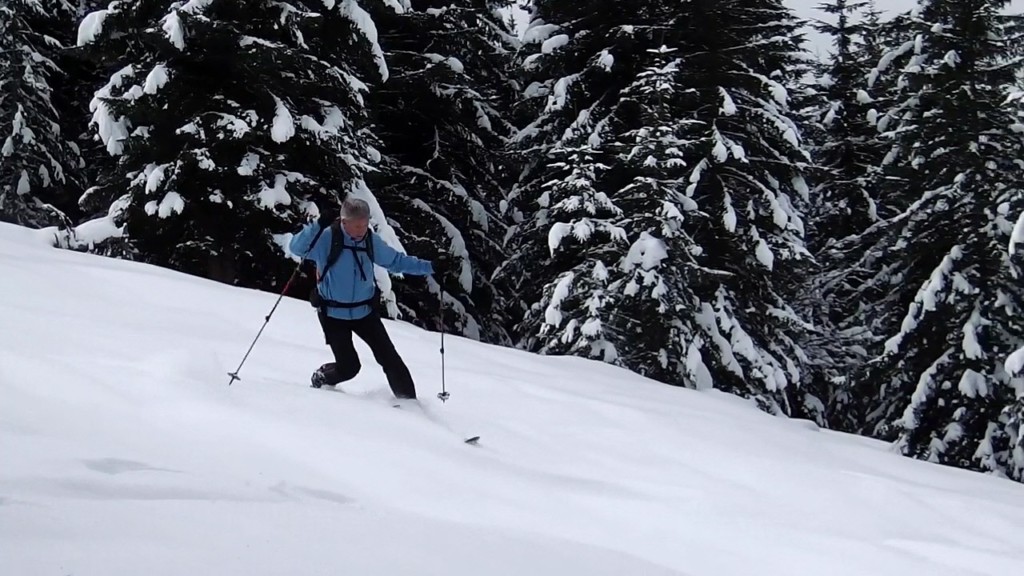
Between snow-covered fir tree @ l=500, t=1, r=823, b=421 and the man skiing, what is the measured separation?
6.88 meters

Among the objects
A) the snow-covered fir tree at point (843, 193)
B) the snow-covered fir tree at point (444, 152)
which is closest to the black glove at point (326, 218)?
the snow-covered fir tree at point (444, 152)

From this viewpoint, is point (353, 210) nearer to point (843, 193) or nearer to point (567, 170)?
point (567, 170)

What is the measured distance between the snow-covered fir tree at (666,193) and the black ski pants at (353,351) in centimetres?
680

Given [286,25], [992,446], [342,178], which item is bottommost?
[992,446]

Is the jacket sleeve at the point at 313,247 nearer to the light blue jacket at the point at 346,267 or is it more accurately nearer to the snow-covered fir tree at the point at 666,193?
the light blue jacket at the point at 346,267

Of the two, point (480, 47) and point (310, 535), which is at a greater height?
point (480, 47)

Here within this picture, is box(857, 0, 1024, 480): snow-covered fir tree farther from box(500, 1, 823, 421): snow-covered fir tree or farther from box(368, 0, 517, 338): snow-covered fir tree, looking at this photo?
box(368, 0, 517, 338): snow-covered fir tree

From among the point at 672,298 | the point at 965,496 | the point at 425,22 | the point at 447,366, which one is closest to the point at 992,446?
the point at 672,298

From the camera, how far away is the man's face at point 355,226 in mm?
6762

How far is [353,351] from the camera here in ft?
23.4

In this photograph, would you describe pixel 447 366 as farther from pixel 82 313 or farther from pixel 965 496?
pixel 965 496

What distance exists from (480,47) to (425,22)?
56.8 inches

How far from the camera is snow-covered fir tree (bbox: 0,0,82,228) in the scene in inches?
748

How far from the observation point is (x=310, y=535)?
156 inches
